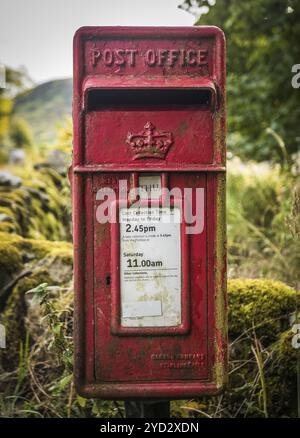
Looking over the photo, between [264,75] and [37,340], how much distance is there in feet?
11.8

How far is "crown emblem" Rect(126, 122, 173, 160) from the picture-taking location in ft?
6.10

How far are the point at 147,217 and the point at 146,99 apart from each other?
0.46 m

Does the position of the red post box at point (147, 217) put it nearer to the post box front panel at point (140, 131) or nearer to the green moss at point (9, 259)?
the post box front panel at point (140, 131)

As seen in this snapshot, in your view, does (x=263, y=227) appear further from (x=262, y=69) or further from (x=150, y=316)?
(x=150, y=316)

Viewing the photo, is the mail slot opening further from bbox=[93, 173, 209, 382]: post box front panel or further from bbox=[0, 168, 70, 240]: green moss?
bbox=[0, 168, 70, 240]: green moss

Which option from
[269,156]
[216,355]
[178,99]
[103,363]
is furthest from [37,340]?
[269,156]

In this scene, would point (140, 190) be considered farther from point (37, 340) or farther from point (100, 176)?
point (37, 340)

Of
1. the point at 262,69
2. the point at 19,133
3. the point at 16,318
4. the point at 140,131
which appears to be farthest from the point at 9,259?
the point at 19,133

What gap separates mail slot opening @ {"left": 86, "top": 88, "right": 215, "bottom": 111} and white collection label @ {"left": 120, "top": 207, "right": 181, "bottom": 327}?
0.41m

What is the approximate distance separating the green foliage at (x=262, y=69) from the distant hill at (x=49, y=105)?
74.7 inches

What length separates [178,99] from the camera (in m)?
1.89

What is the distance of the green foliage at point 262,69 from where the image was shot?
4.55m

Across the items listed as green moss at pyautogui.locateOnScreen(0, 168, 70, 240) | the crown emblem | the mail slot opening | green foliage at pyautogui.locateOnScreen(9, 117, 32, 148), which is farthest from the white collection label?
green foliage at pyautogui.locateOnScreen(9, 117, 32, 148)

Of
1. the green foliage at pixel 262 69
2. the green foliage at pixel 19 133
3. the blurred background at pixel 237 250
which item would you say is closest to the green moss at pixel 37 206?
the blurred background at pixel 237 250
